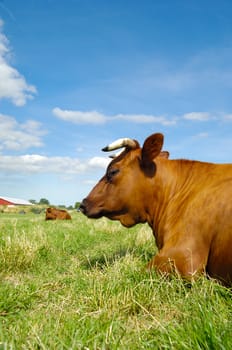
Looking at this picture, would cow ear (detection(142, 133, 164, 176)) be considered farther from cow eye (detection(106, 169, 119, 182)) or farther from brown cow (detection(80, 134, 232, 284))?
cow eye (detection(106, 169, 119, 182))

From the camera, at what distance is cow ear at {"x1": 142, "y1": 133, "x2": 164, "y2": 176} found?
198 inches

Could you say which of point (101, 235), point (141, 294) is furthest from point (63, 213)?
point (141, 294)

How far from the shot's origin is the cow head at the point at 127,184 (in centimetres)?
520

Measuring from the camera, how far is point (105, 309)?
317cm

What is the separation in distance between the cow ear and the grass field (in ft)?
4.10

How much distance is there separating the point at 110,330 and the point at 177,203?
2.50m

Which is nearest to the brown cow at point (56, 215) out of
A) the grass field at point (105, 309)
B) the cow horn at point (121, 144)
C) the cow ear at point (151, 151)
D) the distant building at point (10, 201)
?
the grass field at point (105, 309)

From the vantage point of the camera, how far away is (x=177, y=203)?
15.6ft

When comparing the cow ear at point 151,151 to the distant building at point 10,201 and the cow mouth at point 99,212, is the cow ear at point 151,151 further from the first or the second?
the distant building at point 10,201

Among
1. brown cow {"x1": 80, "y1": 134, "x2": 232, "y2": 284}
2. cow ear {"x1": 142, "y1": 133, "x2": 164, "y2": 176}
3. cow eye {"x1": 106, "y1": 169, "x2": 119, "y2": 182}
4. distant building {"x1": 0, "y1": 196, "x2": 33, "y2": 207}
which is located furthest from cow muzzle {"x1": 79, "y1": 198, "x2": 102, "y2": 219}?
distant building {"x1": 0, "y1": 196, "x2": 33, "y2": 207}

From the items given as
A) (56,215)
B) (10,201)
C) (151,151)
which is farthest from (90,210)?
(10,201)

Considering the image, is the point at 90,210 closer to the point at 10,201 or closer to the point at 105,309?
the point at 105,309

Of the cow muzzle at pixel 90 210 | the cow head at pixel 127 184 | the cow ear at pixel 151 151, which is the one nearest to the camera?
the cow ear at pixel 151 151

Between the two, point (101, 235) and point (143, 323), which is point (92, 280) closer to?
point (143, 323)
